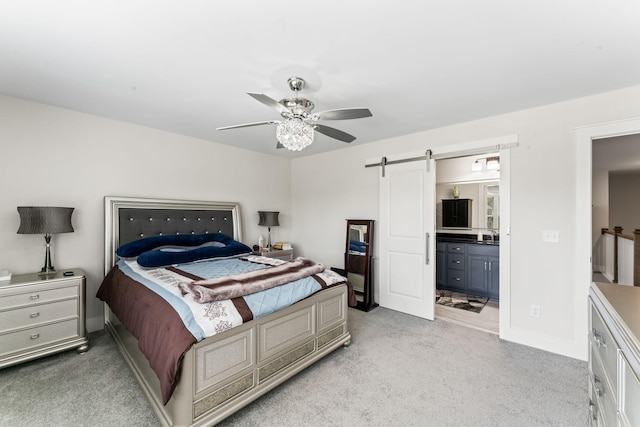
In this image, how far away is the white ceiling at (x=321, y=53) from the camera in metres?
1.49

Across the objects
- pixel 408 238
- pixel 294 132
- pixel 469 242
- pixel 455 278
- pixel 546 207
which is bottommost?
pixel 455 278

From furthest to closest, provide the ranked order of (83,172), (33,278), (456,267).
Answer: (456,267) < (83,172) < (33,278)

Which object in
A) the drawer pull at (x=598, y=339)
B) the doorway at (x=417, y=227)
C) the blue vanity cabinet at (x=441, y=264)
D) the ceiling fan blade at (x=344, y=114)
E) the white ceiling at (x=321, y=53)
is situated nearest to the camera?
the drawer pull at (x=598, y=339)

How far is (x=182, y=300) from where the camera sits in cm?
185

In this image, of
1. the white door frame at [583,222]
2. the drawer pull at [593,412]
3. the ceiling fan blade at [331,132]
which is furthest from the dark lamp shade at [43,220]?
the white door frame at [583,222]

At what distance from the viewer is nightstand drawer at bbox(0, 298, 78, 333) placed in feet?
7.42

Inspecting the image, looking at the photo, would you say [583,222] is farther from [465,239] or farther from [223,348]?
[223,348]

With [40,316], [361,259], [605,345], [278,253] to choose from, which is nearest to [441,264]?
[361,259]

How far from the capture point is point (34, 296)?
2.37 meters

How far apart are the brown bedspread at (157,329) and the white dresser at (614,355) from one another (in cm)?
192

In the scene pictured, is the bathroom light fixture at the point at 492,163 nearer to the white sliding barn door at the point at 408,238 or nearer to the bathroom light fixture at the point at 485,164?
the bathroom light fixture at the point at 485,164

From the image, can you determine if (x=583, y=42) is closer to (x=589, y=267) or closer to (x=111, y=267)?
(x=589, y=267)

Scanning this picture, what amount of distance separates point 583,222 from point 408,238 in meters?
1.74

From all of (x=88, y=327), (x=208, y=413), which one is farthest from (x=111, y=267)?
(x=208, y=413)
